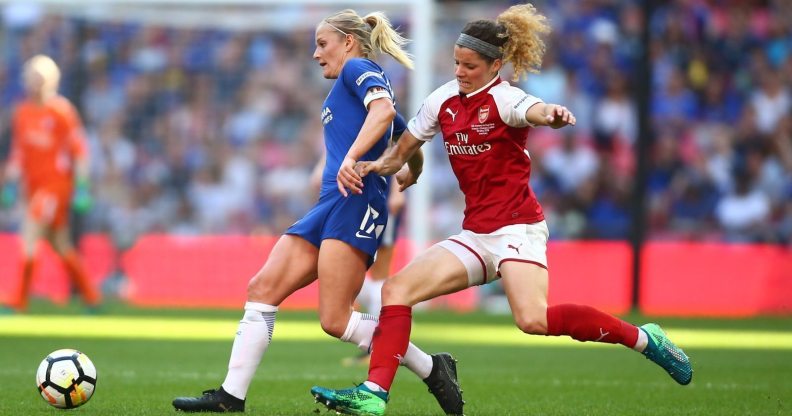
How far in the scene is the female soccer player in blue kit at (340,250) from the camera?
6453mm

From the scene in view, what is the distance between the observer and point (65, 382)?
21.1 feet

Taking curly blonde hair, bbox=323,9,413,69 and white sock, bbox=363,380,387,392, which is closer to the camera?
white sock, bbox=363,380,387,392

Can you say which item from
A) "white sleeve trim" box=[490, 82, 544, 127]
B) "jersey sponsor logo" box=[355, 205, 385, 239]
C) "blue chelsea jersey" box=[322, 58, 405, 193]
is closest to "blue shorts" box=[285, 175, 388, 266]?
"jersey sponsor logo" box=[355, 205, 385, 239]

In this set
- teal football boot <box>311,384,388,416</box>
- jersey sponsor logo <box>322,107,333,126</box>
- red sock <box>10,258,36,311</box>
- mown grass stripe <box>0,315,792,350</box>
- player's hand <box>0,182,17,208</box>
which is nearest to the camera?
teal football boot <box>311,384,388,416</box>

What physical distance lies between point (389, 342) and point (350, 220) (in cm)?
68

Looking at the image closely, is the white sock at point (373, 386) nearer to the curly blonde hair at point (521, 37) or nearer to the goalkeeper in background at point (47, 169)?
the curly blonde hair at point (521, 37)

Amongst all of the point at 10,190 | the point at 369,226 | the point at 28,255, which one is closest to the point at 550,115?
the point at 369,226

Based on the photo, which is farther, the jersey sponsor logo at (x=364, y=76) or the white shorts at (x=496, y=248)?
the jersey sponsor logo at (x=364, y=76)

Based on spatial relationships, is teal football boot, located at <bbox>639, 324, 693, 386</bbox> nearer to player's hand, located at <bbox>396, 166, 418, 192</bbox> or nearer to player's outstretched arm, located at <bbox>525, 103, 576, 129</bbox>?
player's outstretched arm, located at <bbox>525, 103, 576, 129</bbox>

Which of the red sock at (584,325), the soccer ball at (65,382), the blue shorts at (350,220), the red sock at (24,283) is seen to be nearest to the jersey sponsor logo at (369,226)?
the blue shorts at (350,220)

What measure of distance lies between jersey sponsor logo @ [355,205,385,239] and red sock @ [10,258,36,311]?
28.4 ft

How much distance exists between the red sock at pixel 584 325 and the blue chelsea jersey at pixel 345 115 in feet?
4.28

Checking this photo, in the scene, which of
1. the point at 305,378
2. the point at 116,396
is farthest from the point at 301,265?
the point at 305,378

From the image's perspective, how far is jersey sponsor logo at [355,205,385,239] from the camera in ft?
21.5
